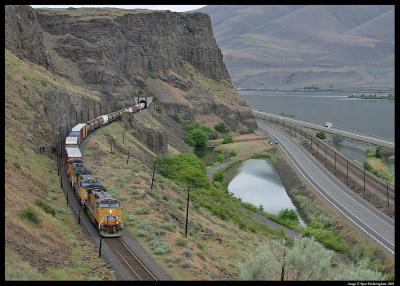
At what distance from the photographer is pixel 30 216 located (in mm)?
35781

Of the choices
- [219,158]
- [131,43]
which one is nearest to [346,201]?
[219,158]

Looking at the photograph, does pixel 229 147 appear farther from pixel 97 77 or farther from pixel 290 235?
pixel 290 235

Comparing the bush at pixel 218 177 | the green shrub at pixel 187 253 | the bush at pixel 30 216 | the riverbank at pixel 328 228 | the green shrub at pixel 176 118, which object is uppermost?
the bush at pixel 30 216

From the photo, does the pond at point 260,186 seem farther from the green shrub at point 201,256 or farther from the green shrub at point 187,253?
the green shrub at point 187,253

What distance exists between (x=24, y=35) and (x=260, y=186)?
48123mm

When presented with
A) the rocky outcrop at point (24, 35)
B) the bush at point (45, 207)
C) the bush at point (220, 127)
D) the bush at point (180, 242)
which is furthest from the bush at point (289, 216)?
the bush at point (220, 127)

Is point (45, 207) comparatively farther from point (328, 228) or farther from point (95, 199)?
point (328, 228)

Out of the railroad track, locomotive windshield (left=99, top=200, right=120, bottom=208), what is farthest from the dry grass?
locomotive windshield (left=99, top=200, right=120, bottom=208)

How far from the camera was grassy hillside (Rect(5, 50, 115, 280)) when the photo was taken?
3058 cm

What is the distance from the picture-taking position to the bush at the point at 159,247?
118 feet

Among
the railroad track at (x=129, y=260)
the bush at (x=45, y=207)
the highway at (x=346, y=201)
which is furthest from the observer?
the highway at (x=346, y=201)

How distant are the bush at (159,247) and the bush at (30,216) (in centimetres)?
782

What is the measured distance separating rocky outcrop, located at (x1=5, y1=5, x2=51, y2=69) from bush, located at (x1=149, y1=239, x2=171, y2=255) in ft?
196

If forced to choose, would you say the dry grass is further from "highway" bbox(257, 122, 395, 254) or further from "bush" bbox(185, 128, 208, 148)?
"bush" bbox(185, 128, 208, 148)
